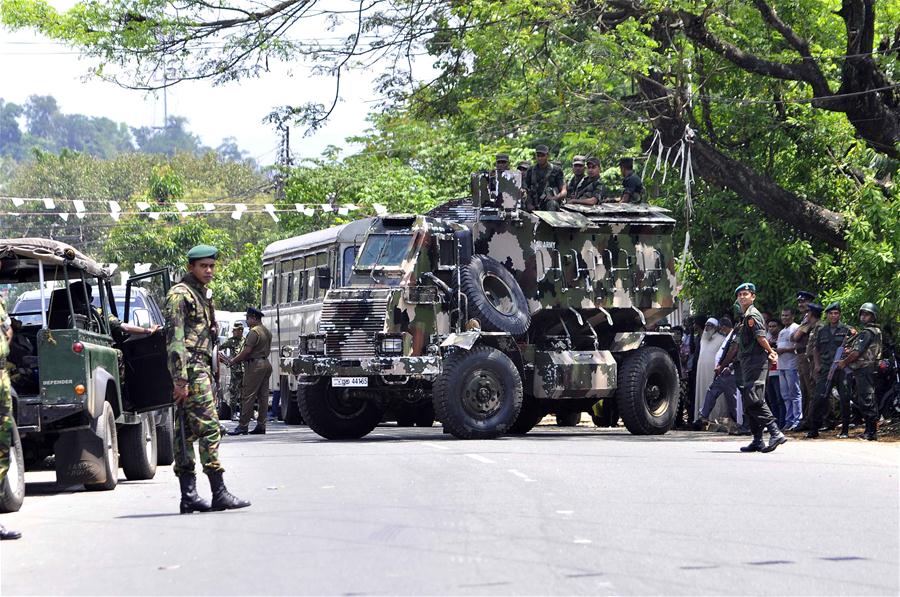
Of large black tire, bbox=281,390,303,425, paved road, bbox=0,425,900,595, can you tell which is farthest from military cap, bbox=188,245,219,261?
large black tire, bbox=281,390,303,425

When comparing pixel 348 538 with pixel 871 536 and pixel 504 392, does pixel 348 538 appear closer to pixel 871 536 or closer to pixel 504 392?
pixel 871 536

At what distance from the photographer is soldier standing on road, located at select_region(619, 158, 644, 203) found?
936 inches

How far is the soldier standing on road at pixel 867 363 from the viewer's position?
65.9 feet

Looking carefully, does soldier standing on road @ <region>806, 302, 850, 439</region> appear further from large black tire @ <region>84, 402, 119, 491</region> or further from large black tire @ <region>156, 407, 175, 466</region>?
large black tire @ <region>84, 402, 119, 491</region>

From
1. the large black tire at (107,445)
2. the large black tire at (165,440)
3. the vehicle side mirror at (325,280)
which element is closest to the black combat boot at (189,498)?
the large black tire at (107,445)

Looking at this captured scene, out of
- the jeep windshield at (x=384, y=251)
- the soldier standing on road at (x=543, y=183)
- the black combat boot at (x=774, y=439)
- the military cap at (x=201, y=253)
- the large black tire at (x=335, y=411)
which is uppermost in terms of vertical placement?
the soldier standing on road at (x=543, y=183)

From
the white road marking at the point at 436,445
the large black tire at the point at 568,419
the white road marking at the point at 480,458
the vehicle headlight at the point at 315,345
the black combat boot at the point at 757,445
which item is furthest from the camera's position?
the large black tire at the point at 568,419

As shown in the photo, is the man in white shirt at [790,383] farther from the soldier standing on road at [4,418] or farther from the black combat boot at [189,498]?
the soldier standing on road at [4,418]

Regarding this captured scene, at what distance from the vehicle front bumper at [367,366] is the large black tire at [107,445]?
20.5 feet

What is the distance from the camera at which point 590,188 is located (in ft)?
77.5

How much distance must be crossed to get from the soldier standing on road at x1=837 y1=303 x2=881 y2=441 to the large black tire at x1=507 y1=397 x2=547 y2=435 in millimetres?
4911

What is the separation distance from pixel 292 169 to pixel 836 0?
29053 millimetres

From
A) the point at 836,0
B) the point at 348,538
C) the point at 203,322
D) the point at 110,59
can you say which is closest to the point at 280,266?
the point at 110,59

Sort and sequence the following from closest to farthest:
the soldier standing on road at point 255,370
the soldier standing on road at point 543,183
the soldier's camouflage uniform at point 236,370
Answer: the soldier standing on road at point 543,183 → the soldier standing on road at point 255,370 → the soldier's camouflage uniform at point 236,370
